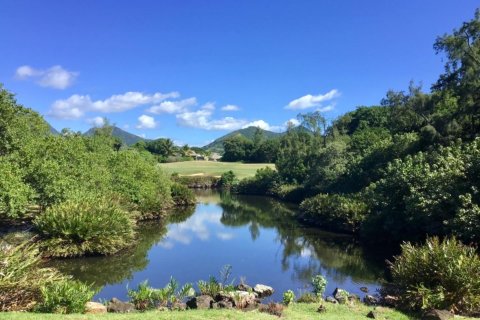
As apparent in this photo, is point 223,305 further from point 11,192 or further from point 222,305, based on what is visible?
point 11,192

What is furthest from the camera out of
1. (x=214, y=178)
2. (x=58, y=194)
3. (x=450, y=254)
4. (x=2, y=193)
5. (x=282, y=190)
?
(x=214, y=178)

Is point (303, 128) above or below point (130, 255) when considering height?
above

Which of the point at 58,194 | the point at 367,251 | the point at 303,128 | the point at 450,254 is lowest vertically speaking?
the point at 367,251

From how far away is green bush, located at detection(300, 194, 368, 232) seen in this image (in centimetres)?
3052

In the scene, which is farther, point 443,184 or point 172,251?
point 172,251

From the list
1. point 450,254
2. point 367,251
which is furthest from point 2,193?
point 367,251

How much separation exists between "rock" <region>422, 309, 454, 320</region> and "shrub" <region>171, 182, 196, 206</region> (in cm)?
3949

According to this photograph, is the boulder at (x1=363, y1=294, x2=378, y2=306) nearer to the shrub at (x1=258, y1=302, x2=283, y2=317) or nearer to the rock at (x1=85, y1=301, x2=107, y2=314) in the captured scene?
the shrub at (x1=258, y1=302, x2=283, y2=317)

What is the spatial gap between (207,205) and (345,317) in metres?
42.9

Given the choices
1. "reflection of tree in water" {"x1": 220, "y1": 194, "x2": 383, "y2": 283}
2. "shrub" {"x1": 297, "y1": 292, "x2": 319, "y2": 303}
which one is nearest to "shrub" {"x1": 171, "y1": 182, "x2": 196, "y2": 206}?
"reflection of tree in water" {"x1": 220, "y1": 194, "x2": 383, "y2": 283}

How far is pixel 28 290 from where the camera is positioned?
441 inches

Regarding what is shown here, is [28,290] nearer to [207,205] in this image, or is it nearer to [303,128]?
[207,205]

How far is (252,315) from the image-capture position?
402 inches

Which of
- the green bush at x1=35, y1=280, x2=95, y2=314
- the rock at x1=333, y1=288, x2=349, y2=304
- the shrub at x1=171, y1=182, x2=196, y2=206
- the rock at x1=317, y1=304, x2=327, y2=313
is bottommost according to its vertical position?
the rock at x1=333, y1=288, x2=349, y2=304
